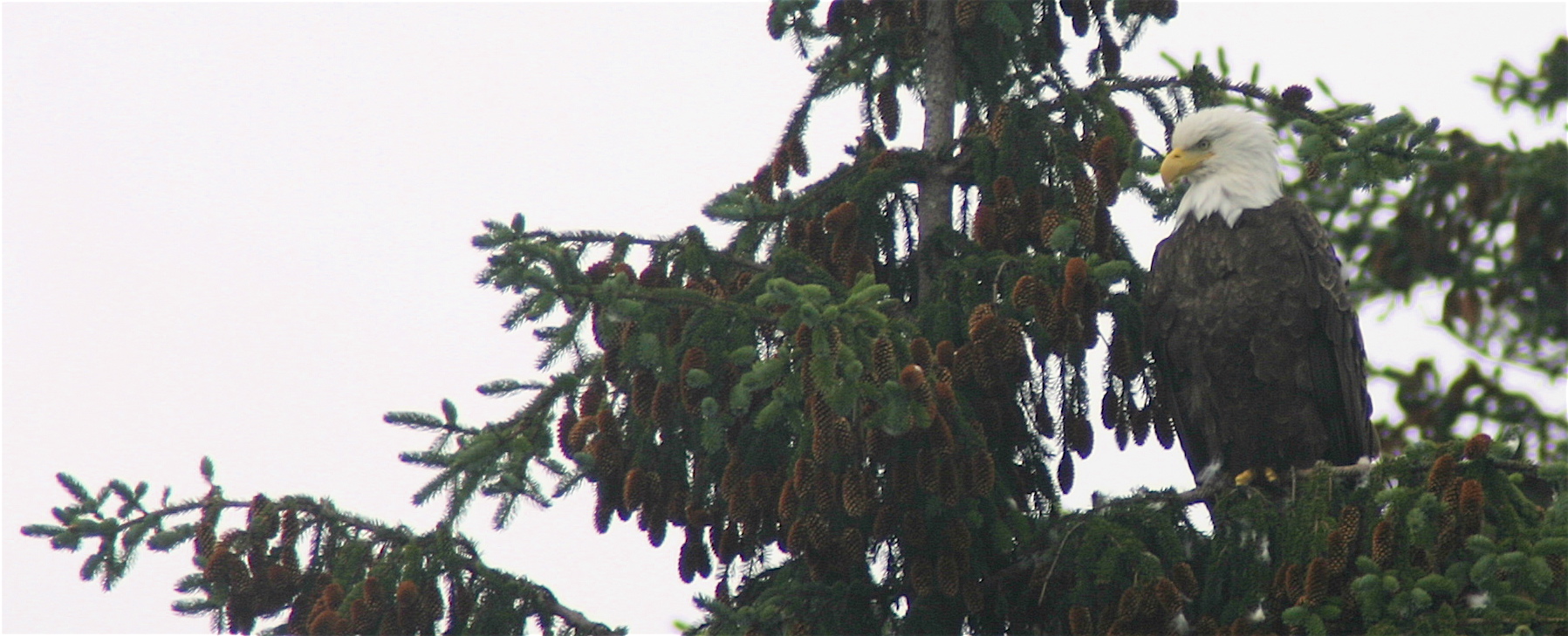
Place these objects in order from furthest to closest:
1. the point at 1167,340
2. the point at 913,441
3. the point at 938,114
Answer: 1. the point at 1167,340
2. the point at 938,114
3. the point at 913,441

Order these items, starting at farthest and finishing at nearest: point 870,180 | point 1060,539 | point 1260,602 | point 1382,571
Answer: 1. point 870,180
2. point 1060,539
3. point 1260,602
4. point 1382,571

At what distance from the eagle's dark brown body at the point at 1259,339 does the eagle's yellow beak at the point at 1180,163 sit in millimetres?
192

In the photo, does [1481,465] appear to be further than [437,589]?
No

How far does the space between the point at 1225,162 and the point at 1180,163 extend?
0.99 ft

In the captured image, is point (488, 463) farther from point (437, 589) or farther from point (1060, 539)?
point (1060, 539)

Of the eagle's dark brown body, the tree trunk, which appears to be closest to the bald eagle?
the eagle's dark brown body

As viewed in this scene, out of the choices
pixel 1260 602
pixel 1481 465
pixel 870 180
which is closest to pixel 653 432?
pixel 870 180

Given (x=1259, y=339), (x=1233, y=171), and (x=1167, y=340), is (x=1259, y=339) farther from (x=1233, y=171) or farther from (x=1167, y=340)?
(x=1233, y=171)

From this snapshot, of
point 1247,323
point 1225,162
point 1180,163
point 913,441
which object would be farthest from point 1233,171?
point 913,441

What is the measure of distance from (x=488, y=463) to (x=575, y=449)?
23cm

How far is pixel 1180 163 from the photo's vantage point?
5.15 metres

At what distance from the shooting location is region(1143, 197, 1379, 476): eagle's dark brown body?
506 cm

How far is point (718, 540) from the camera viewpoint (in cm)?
407

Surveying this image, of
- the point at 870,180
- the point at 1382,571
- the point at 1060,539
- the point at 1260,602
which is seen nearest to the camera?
the point at 1382,571
